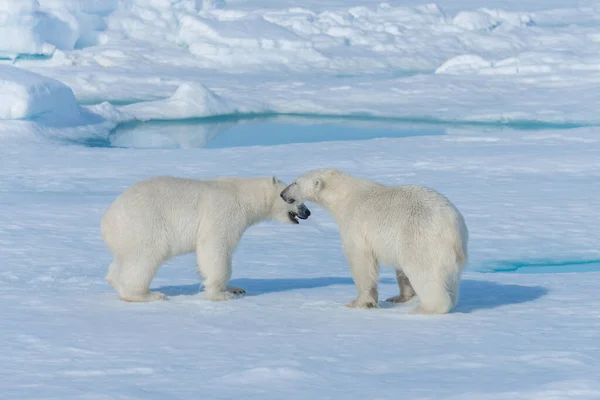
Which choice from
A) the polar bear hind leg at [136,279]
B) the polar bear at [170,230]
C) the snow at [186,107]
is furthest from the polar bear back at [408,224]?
the snow at [186,107]

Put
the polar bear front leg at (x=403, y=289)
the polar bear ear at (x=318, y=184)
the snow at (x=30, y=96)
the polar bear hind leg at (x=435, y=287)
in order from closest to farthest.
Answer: the polar bear hind leg at (x=435, y=287), the polar bear front leg at (x=403, y=289), the polar bear ear at (x=318, y=184), the snow at (x=30, y=96)

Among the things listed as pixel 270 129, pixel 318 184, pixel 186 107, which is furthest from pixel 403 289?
pixel 186 107

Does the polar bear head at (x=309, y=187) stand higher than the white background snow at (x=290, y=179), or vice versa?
the polar bear head at (x=309, y=187)

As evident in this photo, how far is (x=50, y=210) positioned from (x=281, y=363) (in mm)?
4435

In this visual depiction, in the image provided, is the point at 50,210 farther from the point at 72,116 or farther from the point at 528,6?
the point at 528,6

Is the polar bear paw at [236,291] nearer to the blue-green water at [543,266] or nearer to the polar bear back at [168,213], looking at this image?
the polar bear back at [168,213]

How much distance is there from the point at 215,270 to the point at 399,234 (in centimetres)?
90

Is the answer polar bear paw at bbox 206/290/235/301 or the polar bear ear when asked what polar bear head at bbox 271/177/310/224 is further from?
polar bear paw at bbox 206/290/235/301

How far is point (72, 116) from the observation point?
514 inches

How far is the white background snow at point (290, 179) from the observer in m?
3.23

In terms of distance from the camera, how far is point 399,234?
14.0 feet

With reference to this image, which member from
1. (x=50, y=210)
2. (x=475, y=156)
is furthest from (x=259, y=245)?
(x=475, y=156)

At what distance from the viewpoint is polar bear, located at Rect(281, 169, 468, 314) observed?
13.6 ft

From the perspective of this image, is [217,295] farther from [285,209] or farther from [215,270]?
[285,209]
